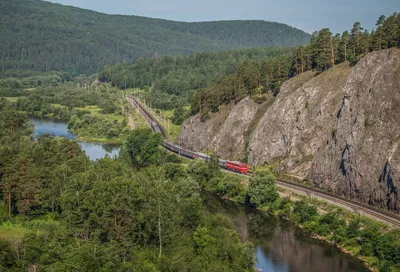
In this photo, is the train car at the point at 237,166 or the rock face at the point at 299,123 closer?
the rock face at the point at 299,123

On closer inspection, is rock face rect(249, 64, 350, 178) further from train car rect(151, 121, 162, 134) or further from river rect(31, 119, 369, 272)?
train car rect(151, 121, 162, 134)

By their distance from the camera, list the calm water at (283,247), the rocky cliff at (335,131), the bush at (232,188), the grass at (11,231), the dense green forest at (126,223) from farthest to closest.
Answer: the bush at (232,188), the rocky cliff at (335,131), the calm water at (283,247), the grass at (11,231), the dense green forest at (126,223)

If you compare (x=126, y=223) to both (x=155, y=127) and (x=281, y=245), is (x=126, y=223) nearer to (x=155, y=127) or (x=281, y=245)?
(x=281, y=245)

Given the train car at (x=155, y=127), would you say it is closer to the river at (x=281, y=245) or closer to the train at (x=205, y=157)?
the train at (x=205, y=157)

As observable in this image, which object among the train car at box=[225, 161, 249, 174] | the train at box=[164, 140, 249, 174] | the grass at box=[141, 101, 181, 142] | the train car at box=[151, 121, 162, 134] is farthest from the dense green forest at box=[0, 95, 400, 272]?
the train car at box=[151, 121, 162, 134]

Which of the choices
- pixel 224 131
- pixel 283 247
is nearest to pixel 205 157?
pixel 224 131

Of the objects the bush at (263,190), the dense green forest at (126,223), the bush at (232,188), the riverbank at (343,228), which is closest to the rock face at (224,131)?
the bush at (232,188)
